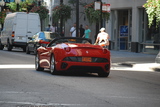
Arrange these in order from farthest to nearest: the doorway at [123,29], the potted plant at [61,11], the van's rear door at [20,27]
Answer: the potted plant at [61,11]
the doorway at [123,29]
the van's rear door at [20,27]

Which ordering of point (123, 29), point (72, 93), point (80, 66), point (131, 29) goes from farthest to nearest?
point (123, 29) < point (131, 29) < point (80, 66) < point (72, 93)

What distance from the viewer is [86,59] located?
1473 cm

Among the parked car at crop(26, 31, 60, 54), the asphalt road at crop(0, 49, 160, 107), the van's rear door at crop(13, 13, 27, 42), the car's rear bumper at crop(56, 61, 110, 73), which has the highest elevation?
the van's rear door at crop(13, 13, 27, 42)

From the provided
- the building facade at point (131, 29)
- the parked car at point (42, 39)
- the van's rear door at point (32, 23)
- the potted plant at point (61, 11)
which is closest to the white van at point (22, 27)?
the van's rear door at point (32, 23)

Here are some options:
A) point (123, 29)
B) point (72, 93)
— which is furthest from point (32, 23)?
point (72, 93)

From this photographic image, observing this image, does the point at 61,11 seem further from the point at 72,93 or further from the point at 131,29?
the point at 72,93

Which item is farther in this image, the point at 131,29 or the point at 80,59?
the point at 131,29

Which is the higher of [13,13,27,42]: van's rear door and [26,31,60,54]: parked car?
[13,13,27,42]: van's rear door

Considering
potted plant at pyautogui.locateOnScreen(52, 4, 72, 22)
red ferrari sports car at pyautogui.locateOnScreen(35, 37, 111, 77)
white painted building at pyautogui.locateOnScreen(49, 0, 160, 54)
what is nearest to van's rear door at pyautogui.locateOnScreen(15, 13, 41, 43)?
white painted building at pyautogui.locateOnScreen(49, 0, 160, 54)

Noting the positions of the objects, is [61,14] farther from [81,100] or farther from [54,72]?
[81,100]

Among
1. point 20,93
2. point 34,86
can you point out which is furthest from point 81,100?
point 34,86

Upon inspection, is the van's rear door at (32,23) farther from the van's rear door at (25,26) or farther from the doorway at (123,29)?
the doorway at (123,29)

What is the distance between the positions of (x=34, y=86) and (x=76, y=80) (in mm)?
2104

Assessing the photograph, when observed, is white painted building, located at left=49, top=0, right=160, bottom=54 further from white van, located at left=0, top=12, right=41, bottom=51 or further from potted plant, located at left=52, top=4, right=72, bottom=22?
white van, located at left=0, top=12, right=41, bottom=51
